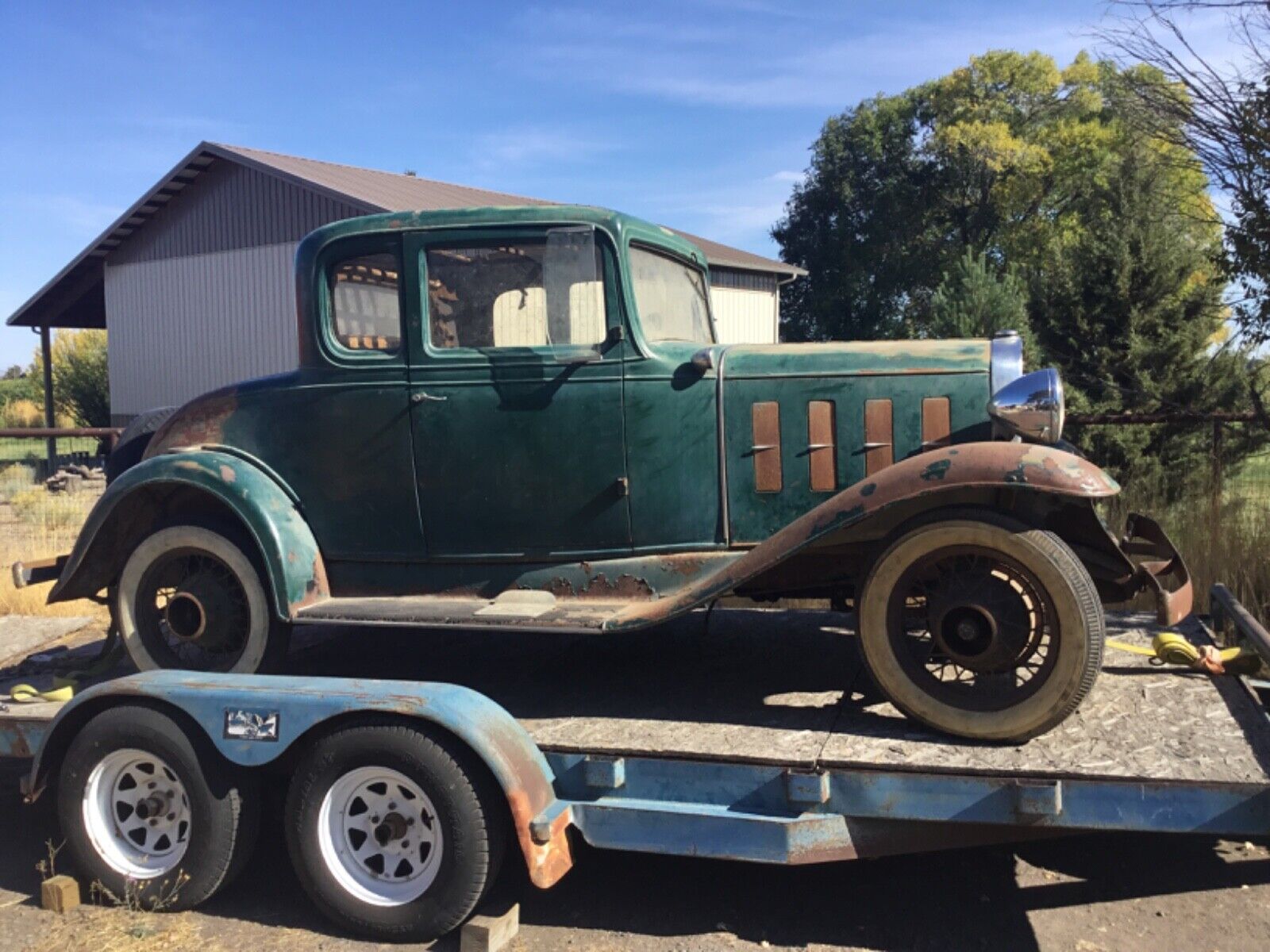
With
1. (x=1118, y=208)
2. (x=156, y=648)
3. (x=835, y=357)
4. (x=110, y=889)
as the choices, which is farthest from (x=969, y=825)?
(x=1118, y=208)

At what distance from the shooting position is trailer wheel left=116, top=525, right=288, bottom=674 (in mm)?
4203

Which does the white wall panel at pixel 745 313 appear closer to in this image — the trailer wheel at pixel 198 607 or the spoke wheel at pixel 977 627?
the trailer wheel at pixel 198 607

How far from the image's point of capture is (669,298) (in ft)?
14.8

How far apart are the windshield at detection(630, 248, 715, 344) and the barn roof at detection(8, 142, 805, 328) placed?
12.3 metres

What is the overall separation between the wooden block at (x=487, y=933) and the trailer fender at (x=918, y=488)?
1022mm

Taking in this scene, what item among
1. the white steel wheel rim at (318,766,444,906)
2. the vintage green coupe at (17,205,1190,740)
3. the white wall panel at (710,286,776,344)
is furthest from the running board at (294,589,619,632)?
the white wall panel at (710,286,776,344)

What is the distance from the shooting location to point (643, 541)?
4.03 meters

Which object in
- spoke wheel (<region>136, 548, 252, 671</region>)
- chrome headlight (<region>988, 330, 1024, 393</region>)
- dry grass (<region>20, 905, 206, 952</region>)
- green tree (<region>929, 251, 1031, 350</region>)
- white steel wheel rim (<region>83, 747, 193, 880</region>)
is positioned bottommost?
dry grass (<region>20, 905, 206, 952</region>)

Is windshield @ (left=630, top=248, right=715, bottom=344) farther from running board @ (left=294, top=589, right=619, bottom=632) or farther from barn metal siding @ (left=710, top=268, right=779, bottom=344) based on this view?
barn metal siding @ (left=710, top=268, right=779, bottom=344)

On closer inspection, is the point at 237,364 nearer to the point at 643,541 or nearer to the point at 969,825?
the point at 643,541

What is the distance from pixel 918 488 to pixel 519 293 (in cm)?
175

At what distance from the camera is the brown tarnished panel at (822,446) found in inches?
153

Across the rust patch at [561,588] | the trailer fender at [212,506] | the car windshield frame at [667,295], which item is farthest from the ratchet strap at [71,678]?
the car windshield frame at [667,295]

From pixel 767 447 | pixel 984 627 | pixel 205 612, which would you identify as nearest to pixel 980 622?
pixel 984 627
